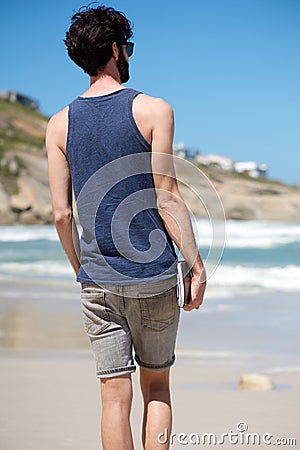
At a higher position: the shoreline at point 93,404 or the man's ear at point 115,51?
the man's ear at point 115,51

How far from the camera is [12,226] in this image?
35.7m

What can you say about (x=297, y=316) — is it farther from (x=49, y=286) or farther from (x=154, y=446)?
(x=154, y=446)

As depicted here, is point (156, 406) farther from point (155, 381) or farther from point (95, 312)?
point (95, 312)

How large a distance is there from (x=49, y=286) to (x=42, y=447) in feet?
26.0

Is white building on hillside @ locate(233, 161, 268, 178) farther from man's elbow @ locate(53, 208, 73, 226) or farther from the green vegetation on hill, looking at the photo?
man's elbow @ locate(53, 208, 73, 226)

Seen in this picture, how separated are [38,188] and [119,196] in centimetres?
3733

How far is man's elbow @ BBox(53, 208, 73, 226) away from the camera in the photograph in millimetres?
2451

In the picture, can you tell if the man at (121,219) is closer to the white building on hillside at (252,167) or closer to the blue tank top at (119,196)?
the blue tank top at (119,196)

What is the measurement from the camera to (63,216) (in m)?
2.45

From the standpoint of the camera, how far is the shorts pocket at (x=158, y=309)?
7.60 feet

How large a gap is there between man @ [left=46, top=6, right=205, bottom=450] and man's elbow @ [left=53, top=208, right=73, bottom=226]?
65mm

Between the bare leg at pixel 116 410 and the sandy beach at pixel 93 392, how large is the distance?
97 cm

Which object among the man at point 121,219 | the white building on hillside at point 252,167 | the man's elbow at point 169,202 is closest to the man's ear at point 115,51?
the man at point 121,219

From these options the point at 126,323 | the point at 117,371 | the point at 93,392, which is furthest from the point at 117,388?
the point at 93,392
